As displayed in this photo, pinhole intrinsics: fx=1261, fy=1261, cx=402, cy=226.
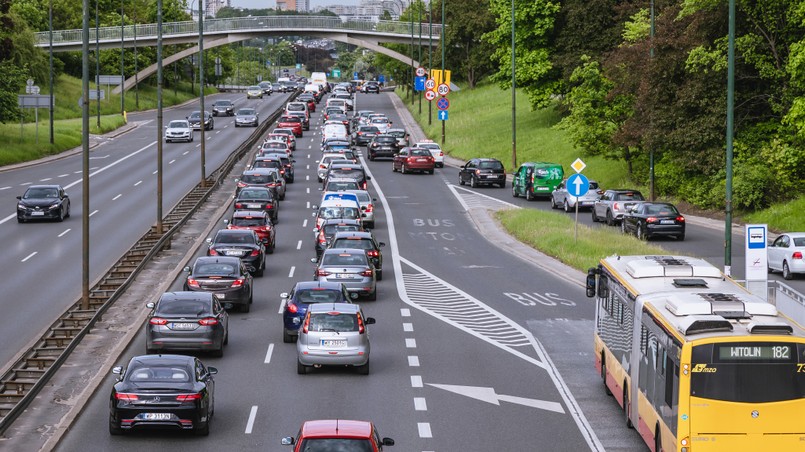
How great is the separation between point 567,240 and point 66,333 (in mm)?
21079

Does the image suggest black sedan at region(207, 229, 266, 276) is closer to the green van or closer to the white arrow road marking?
the white arrow road marking

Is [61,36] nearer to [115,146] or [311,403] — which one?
[115,146]

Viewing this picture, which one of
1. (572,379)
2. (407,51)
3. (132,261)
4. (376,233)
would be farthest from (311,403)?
(407,51)

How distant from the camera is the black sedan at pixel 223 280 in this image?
1309 inches

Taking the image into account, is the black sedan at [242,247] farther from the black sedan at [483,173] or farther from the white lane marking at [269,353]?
the black sedan at [483,173]

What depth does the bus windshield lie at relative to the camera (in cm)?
1670

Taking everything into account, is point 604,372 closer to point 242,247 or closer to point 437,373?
point 437,373

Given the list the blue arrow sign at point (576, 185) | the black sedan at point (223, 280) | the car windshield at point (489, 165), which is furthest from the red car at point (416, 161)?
the black sedan at point (223, 280)

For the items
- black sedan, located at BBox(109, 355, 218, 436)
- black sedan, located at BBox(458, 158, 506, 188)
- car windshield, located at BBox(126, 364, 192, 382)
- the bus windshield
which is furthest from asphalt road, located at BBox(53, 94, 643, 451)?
black sedan, located at BBox(458, 158, 506, 188)

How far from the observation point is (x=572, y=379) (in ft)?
86.6

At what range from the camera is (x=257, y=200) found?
51.4 metres

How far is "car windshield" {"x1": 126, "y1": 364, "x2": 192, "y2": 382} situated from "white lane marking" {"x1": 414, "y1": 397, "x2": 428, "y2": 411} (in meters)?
4.62

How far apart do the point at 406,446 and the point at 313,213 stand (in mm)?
35834

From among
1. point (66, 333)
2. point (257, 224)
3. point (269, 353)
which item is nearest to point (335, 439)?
point (269, 353)
